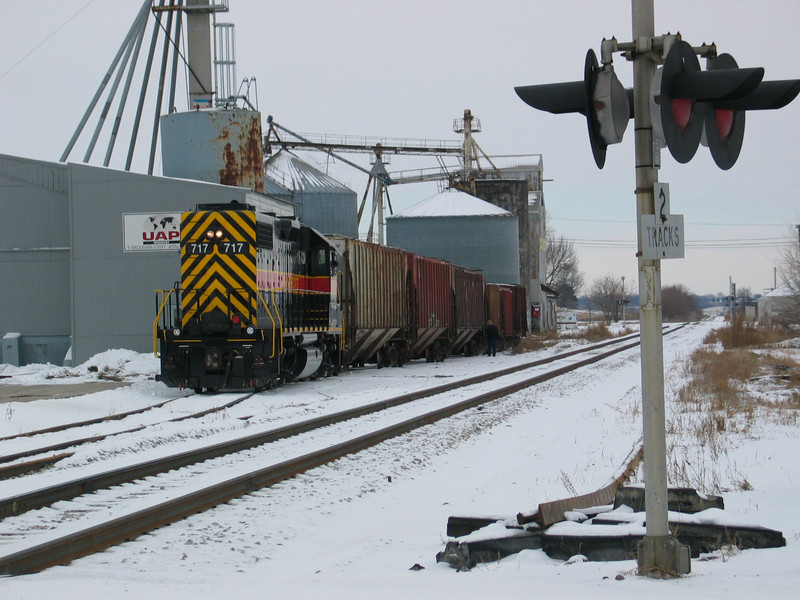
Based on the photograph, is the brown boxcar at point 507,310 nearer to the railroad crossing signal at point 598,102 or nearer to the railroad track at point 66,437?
the railroad track at point 66,437

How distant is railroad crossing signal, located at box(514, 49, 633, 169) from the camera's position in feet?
16.5

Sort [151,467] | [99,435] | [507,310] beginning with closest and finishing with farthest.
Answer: [151,467]
[99,435]
[507,310]

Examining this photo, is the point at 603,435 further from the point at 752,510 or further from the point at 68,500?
the point at 68,500

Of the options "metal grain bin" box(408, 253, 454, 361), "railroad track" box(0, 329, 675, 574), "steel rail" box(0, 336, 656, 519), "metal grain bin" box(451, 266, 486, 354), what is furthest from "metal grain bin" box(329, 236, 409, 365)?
"railroad track" box(0, 329, 675, 574)

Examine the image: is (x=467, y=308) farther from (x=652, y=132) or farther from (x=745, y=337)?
(x=652, y=132)

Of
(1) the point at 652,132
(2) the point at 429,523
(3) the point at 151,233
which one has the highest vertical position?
(3) the point at 151,233

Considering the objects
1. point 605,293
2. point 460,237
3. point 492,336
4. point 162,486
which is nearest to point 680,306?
point 605,293

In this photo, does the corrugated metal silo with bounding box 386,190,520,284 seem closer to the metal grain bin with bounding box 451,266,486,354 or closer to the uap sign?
the metal grain bin with bounding box 451,266,486,354

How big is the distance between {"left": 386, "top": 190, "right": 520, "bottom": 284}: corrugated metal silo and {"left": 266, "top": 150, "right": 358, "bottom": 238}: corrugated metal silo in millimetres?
8347

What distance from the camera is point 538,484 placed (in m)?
8.44

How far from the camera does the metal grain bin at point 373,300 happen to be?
74.4 feet

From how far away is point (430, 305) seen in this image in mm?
29266

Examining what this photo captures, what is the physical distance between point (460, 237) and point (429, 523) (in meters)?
49.7

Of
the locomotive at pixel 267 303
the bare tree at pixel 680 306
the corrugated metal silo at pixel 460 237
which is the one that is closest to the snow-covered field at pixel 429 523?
the locomotive at pixel 267 303
